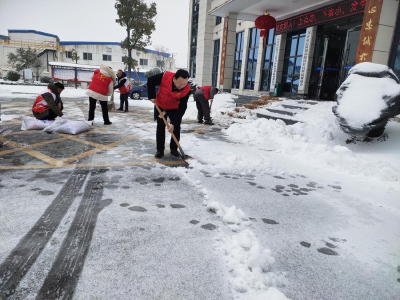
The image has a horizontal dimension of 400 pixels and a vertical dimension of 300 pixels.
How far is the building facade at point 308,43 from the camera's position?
7.00 meters

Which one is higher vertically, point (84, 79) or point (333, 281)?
point (84, 79)

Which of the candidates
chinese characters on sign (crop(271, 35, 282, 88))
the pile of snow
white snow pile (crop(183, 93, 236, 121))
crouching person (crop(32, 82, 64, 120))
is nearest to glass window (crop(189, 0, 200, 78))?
the pile of snow

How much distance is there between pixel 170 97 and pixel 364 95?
3871 millimetres

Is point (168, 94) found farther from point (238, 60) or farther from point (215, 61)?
point (215, 61)

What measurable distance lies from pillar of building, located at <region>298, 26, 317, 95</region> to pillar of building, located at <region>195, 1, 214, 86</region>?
10.2 m

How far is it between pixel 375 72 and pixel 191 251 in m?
5.52

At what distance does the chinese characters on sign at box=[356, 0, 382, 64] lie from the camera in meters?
6.84

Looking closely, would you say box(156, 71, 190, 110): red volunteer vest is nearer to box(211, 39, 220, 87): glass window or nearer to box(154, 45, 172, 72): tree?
box(211, 39, 220, 87): glass window

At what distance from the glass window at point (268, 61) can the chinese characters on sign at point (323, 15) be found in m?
1.39

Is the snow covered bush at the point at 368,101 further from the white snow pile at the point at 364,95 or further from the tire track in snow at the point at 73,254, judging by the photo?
the tire track in snow at the point at 73,254

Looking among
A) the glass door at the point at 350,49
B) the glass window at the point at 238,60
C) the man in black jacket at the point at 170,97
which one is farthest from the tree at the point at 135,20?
the man in black jacket at the point at 170,97

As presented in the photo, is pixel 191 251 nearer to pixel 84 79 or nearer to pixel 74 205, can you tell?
pixel 74 205

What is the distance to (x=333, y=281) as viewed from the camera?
1688 mm

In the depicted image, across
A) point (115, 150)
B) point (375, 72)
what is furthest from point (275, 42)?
point (115, 150)
